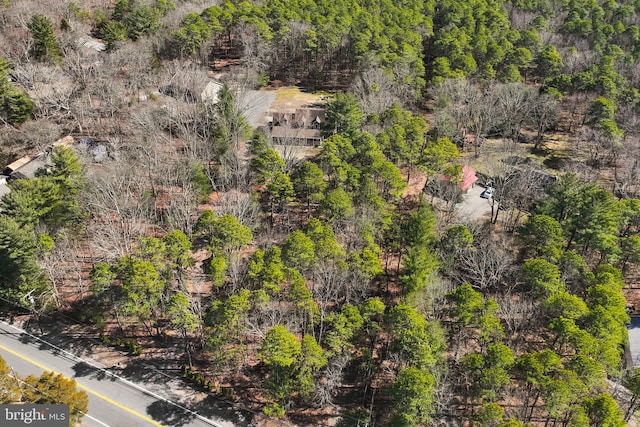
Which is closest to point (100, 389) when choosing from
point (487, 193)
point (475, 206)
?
point (475, 206)

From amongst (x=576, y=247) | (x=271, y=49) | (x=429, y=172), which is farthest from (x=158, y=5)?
(x=576, y=247)

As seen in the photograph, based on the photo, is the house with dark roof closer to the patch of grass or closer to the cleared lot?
the cleared lot

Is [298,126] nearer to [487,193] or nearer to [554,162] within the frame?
[487,193]

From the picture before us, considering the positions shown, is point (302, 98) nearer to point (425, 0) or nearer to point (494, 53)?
point (494, 53)

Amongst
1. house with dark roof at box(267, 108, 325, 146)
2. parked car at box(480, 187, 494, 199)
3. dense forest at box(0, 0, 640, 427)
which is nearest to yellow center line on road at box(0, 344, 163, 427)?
dense forest at box(0, 0, 640, 427)

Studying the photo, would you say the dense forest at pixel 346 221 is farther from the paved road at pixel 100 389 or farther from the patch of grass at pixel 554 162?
the paved road at pixel 100 389

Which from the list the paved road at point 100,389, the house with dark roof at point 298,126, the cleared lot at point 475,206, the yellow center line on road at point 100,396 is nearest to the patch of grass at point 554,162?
the cleared lot at point 475,206
